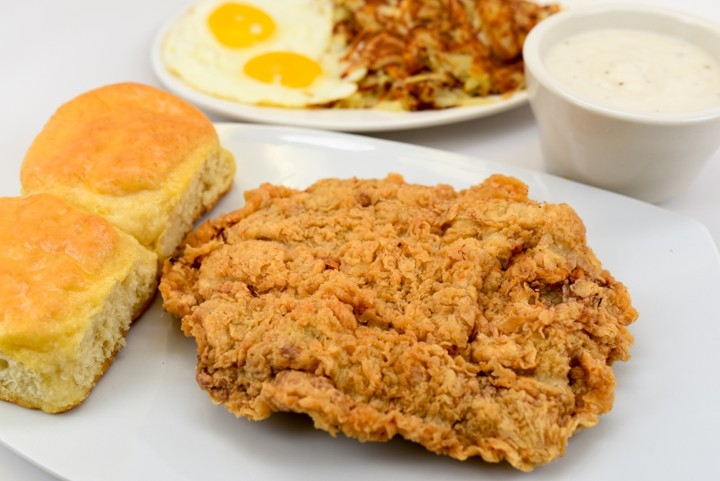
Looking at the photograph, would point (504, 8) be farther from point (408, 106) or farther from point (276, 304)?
point (276, 304)

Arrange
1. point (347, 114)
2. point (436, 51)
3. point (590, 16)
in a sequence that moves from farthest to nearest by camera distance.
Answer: point (436, 51)
point (347, 114)
point (590, 16)

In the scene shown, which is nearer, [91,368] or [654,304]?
[91,368]

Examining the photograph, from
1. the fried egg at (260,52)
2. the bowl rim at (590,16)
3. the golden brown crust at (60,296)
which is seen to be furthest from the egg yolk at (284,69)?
the golden brown crust at (60,296)

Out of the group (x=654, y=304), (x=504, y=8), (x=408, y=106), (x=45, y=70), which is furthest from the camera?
(x=45, y=70)

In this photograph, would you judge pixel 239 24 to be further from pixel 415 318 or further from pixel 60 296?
pixel 415 318

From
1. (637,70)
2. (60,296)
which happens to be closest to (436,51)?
(637,70)

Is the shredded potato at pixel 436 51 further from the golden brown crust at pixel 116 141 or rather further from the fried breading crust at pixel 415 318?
the fried breading crust at pixel 415 318

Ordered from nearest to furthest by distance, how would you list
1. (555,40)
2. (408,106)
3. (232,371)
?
(232,371) < (555,40) < (408,106)

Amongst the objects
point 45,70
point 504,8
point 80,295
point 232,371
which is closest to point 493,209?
point 232,371
